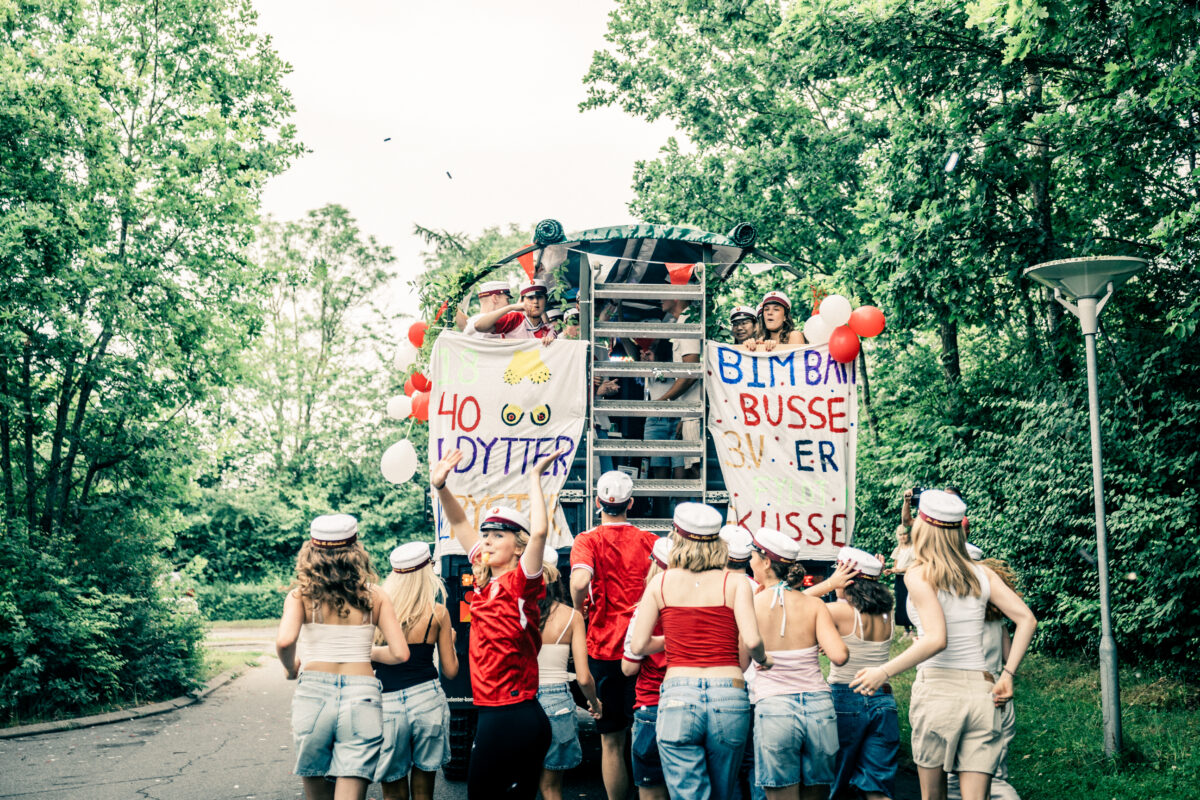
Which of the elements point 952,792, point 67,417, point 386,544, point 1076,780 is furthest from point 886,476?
point 386,544

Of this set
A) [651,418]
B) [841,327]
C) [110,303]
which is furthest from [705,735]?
[110,303]

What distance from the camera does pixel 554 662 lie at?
554cm

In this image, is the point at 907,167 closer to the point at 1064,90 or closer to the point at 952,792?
the point at 1064,90

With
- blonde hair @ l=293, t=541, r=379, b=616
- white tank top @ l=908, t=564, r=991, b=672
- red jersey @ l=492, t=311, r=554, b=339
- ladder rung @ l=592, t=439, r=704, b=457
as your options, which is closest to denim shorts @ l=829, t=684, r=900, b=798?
white tank top @ l=908, t=564, r=991, b=672

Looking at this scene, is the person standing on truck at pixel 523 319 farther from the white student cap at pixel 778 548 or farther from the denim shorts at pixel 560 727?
the white student cap at pixel 778 548

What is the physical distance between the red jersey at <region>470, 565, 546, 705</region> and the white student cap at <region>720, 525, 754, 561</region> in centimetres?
124

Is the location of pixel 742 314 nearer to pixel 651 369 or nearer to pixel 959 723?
pixel 651 369

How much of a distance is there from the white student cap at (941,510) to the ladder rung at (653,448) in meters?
3.15

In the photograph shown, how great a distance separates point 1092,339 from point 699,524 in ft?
17.1

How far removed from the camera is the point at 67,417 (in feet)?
46.7

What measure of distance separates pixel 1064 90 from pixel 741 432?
711 cm

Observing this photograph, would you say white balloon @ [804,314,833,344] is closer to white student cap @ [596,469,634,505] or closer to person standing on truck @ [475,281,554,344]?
person standing on truck @ [475,281,554,344]

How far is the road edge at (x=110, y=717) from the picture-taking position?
11383mm

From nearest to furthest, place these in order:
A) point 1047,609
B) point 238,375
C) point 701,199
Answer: point 1047,609
point 238,375
point 701,199
